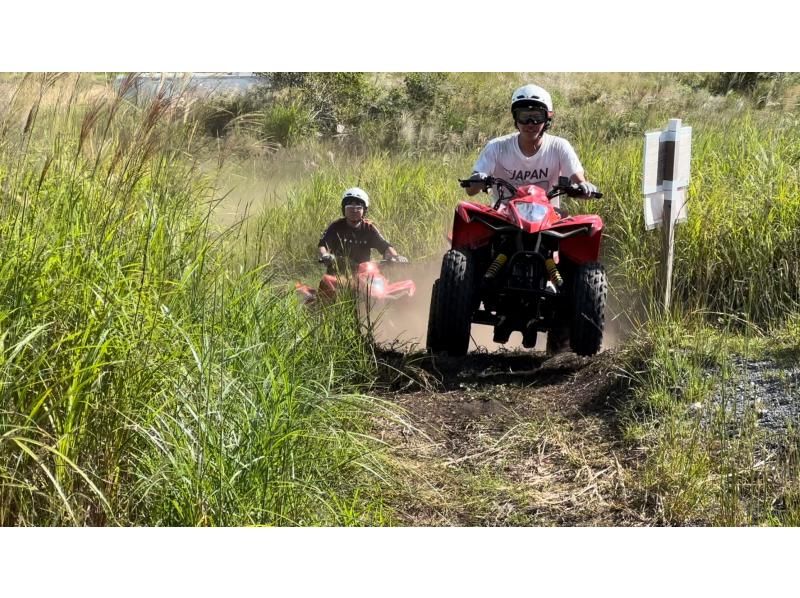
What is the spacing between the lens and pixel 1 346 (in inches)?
152

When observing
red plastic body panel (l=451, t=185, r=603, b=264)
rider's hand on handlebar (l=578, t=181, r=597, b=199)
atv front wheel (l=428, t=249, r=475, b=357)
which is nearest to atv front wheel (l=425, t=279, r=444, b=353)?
atv front wheel (l=428, t=249, r=475, b=357)

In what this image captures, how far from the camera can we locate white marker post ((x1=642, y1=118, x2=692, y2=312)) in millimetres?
6719

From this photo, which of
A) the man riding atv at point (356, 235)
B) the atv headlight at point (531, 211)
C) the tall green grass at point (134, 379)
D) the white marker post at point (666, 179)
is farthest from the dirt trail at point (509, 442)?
the man riding atv at point (356, 235)

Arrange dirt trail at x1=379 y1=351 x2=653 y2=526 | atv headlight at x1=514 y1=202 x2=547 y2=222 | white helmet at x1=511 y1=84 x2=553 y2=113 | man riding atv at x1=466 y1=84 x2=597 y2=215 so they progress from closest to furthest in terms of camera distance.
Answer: dirt trail at x1=379 y1=351 x2=653 y2=526
atv headlight at x1=514 y1=202 x2=547 y2=222
white helmet at x1=511 y1=84 x2=553 y2=113
man riding atv at x1=466 y1=84 x2=597 y2=215

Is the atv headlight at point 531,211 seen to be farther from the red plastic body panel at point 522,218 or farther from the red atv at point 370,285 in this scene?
the red atv at point 370,285

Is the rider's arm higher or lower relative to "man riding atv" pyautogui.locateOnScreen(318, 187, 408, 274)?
higher

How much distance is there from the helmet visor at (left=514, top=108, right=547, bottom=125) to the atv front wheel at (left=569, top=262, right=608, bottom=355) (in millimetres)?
915

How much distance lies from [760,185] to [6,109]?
223 inches

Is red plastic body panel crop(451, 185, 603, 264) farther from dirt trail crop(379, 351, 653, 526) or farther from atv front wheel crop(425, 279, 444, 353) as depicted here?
dirt trail crop(379, 351, 653, 526)

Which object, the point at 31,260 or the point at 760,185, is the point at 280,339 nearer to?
the point at 31,260

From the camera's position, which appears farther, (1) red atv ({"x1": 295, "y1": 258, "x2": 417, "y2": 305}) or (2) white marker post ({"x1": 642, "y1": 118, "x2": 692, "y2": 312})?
(1) red atv ({"x1": 295, "y1": 258, "x2": 417, "y2": 305})

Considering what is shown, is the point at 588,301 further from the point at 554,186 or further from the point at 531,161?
the point at 531,161

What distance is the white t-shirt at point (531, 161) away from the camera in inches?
285

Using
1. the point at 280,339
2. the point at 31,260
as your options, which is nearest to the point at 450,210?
the point at 280,339
